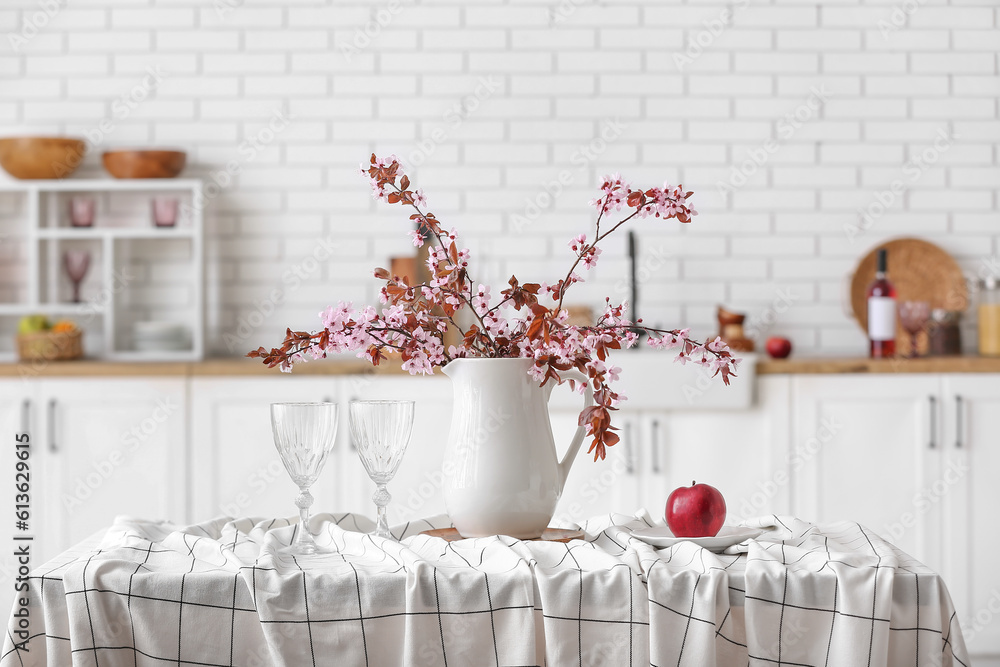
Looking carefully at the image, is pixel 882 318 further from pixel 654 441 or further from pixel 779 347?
pixel 654 441

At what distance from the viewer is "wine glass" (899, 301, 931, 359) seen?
11.7ft

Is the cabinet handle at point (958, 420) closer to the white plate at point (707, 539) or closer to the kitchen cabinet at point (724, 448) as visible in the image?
the kitchen cabinet at point (724, 448)

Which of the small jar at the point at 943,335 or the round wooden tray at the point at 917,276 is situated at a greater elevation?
the round wooden tray at the point at 917,276

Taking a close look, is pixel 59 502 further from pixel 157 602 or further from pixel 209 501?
pixel 157 602

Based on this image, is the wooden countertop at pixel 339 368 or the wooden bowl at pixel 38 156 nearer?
the wooden countertop at pixel 339 368

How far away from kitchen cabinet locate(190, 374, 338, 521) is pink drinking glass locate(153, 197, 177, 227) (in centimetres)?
72

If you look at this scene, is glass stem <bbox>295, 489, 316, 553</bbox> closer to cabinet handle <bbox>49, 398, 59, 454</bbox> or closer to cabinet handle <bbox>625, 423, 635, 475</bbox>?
cabinet handle <bbox>625, 423, 635, 475</bbox>

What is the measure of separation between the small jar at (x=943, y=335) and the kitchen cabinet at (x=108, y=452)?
Result: 267cm

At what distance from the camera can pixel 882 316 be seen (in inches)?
A: 135

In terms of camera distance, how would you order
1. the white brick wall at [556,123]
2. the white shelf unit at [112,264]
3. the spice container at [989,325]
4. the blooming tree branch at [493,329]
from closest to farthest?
the blooming tree branch at [493,329], the spice container at [989,325], the white shelf unit at [112,264], the white brick wall at [556,123]

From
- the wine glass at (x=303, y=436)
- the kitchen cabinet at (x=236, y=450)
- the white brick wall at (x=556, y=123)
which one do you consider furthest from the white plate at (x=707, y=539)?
the white brick wall at (x=556, y=123)

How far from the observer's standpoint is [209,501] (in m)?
3.24

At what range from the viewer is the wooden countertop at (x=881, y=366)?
10.5 feet

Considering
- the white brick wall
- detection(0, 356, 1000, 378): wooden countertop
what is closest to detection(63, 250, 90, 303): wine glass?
the white brick wall
